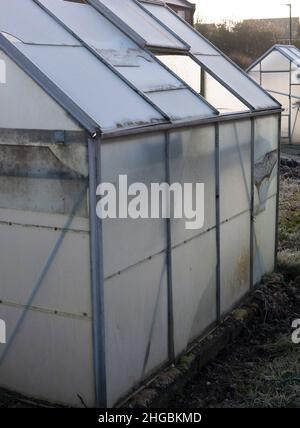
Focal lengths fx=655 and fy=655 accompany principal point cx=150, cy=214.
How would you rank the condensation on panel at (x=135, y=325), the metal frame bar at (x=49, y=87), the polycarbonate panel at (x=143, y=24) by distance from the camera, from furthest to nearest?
1. the polycarbonate panel at (x=143, y=24)
2. the condensation on panel at (x=135, y=325)
3. the metal frame bar at (x=49, y=87)

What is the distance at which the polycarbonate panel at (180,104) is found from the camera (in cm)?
556

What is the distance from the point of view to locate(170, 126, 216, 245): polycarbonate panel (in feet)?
18.4

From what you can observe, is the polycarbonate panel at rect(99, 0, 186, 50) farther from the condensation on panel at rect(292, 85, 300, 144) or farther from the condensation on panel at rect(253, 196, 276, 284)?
the condensation on panel at rect(292, 85, 300, 144)

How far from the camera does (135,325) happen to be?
5.12 meters

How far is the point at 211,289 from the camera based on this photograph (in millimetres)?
6426

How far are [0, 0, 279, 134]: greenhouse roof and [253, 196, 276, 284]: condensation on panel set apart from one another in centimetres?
133

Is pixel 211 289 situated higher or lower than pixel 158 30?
lower

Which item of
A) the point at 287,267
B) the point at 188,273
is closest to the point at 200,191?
the point at 188,273

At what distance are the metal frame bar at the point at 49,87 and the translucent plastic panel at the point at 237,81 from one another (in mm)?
3089

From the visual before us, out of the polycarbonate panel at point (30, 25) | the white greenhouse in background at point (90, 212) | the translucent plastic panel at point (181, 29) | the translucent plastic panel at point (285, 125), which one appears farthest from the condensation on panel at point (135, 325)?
the translucent plastic panel at point (285, 125)

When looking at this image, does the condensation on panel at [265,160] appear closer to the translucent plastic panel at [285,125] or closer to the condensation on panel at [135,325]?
the condensation on panel at [135,325]

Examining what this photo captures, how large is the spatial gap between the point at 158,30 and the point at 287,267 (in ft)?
11.3
